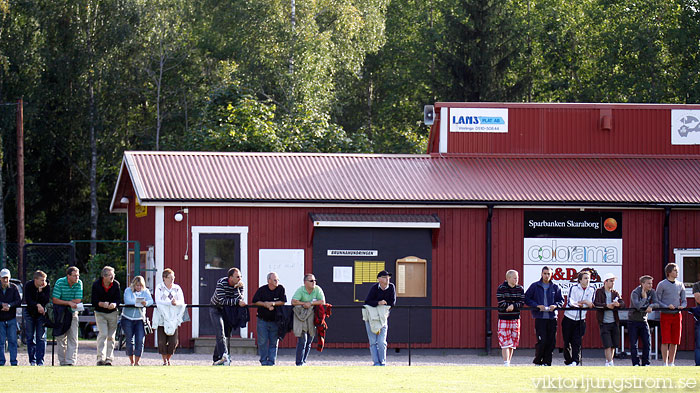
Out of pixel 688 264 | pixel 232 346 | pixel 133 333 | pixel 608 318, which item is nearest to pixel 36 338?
pixel 133 333

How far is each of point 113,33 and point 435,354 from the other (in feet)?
77.5

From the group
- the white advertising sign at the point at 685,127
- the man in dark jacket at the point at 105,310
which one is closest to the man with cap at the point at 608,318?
the white advertising sign at the point at 685,127

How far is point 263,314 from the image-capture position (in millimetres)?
18516

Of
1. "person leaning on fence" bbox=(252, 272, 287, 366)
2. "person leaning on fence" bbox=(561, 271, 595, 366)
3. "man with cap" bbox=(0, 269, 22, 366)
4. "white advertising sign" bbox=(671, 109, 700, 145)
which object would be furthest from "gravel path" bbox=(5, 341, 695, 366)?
"white advertising sign" bbox=(671, 109, 700, 145)

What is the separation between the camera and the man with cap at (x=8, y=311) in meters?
18.1

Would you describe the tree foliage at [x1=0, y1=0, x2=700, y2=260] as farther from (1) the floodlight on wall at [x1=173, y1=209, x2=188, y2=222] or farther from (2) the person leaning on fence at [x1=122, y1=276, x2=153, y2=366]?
A: (2) the person leaning on fence at [x1=122, y1=276, x2=153, y2=366]

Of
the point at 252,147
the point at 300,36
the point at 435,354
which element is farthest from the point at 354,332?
the point at 300,36

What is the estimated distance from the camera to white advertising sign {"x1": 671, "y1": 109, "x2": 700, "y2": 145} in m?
25.2

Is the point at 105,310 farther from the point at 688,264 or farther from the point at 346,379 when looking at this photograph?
the point at 688,264

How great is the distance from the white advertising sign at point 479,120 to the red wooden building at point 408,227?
107cm

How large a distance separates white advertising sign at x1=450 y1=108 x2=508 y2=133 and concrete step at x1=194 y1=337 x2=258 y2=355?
6.83 m

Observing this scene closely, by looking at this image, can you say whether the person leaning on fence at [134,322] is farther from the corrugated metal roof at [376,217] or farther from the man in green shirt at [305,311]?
the corrugated metal roof at [376,217]

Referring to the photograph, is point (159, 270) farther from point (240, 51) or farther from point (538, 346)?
point (240, 51)

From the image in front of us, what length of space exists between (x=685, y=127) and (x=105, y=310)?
46.0 ft
